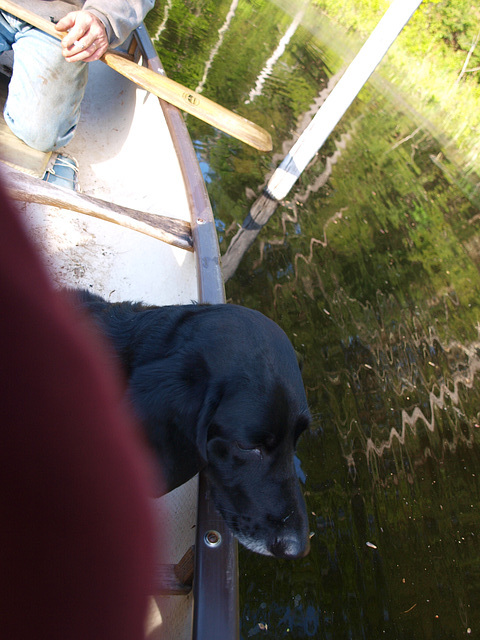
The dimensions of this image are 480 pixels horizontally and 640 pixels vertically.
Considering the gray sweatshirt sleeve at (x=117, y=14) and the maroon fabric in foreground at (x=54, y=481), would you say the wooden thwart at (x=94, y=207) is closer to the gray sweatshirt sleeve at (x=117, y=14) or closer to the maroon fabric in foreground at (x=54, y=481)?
the gray sweatshirt sleeve at (x=117, y=14)

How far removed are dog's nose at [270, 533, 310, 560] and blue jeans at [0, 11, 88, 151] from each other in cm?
312

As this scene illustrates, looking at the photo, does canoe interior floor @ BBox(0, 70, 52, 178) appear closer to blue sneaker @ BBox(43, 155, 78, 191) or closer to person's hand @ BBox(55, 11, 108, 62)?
blue sneaker @ BBox(43, 155, 78, 191)

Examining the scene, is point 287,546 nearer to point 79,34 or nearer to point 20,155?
point 20,155

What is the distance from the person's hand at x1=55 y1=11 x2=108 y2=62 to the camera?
3.02m

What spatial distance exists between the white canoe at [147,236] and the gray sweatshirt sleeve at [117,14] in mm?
721

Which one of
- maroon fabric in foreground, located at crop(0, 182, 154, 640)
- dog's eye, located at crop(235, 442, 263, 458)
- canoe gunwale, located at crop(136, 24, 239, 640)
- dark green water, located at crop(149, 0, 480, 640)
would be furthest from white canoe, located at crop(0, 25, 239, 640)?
dark green water, located at crop(149, 0, 480, 640)

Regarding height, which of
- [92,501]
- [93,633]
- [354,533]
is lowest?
[354,533]

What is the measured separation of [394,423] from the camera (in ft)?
13.3

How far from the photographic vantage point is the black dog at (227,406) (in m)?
1.63

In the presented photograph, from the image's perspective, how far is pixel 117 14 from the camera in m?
3.32

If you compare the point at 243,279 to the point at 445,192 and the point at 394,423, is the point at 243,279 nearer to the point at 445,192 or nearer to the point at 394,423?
the point at 394,423

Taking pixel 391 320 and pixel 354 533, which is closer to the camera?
pixel 354 533

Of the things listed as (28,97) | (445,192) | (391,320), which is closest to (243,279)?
(391,320)

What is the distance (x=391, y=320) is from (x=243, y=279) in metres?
1.75
